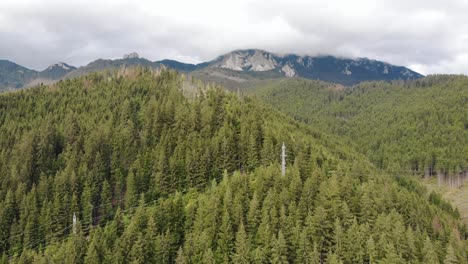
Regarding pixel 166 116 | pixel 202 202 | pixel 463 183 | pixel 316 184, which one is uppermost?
pixel 166 116

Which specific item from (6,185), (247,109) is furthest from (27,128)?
(247,109)

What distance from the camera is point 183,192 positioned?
84312 mm

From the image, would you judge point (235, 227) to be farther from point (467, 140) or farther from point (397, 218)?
point (467, 140)

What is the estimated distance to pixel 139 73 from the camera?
16288 cm

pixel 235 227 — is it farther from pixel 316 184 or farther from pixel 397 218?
pixel 397 218

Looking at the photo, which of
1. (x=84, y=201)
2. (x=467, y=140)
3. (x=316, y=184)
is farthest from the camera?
(x=467, y=140)

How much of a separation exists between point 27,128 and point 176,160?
67.2 m

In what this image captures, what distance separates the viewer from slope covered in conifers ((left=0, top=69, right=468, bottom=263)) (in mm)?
56312

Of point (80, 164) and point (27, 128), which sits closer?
point (80, 164)

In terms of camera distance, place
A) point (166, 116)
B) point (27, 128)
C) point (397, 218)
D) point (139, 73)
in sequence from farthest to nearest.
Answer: point (139, 73) < point (27, 128) < point (166, 116) < point (397, 218)

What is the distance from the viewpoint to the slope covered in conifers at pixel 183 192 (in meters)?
56.3

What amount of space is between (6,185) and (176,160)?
47.7 metres

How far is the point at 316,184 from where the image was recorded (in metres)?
65.8

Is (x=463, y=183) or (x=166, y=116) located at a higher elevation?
(x=166, y=116)
